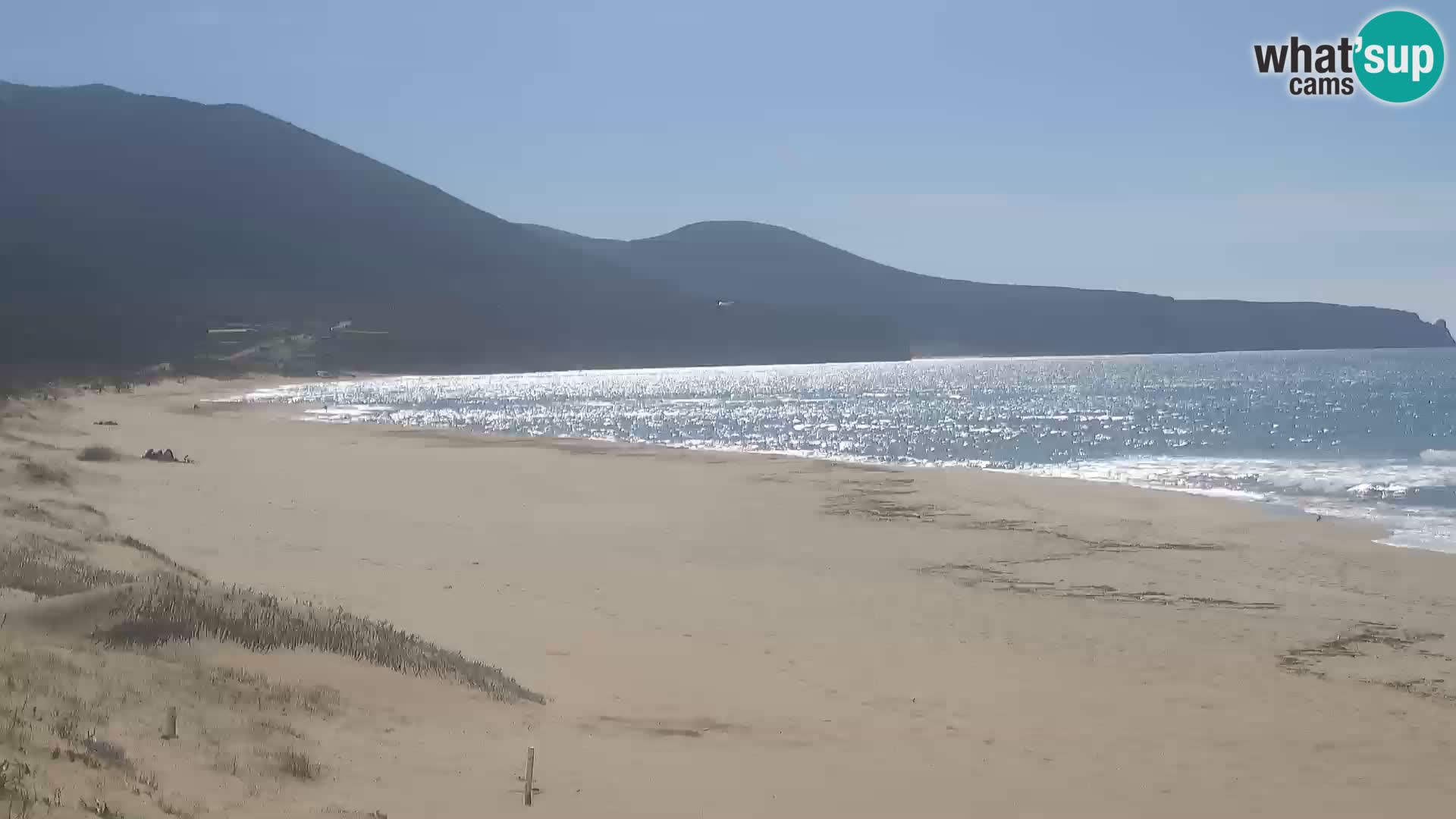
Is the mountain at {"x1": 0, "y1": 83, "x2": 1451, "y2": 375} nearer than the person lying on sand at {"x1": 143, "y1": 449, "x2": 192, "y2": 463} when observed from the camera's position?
No

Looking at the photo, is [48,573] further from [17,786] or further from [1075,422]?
[1075,422]

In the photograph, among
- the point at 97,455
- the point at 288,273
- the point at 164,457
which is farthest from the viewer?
the point at 288,273

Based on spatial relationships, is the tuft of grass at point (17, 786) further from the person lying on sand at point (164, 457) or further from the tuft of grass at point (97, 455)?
the person lying on sand at point (164, 457)

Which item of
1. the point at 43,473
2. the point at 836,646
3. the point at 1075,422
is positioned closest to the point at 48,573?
the point at 836,646

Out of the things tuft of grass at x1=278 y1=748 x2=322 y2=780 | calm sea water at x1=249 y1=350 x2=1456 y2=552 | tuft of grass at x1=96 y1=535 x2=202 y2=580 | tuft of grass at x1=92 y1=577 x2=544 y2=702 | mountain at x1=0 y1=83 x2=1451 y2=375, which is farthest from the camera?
mountain at x1=0 y1=83 x2=1451 y2=375

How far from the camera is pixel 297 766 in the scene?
620 cm

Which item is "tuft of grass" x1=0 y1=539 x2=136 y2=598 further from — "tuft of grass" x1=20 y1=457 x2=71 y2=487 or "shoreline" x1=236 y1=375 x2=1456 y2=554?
"shoreline" x1=236 y1=375 x2=1456 y2=554

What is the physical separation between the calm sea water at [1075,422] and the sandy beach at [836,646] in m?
6.86

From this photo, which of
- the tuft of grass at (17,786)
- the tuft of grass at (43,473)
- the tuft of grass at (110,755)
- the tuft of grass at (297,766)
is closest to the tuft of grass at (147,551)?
the tuft of grass at (297,766)

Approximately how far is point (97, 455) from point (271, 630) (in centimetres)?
2257

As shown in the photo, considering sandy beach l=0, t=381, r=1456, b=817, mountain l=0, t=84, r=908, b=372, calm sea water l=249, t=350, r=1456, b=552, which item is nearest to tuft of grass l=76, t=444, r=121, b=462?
sandy beach l=0, t=381, r=1456, b=817

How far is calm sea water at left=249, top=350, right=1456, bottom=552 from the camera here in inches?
1280

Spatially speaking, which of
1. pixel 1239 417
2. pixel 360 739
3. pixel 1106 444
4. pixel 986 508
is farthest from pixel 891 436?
pixel 360 739

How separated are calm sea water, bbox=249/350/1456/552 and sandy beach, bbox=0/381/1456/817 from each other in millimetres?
6857
